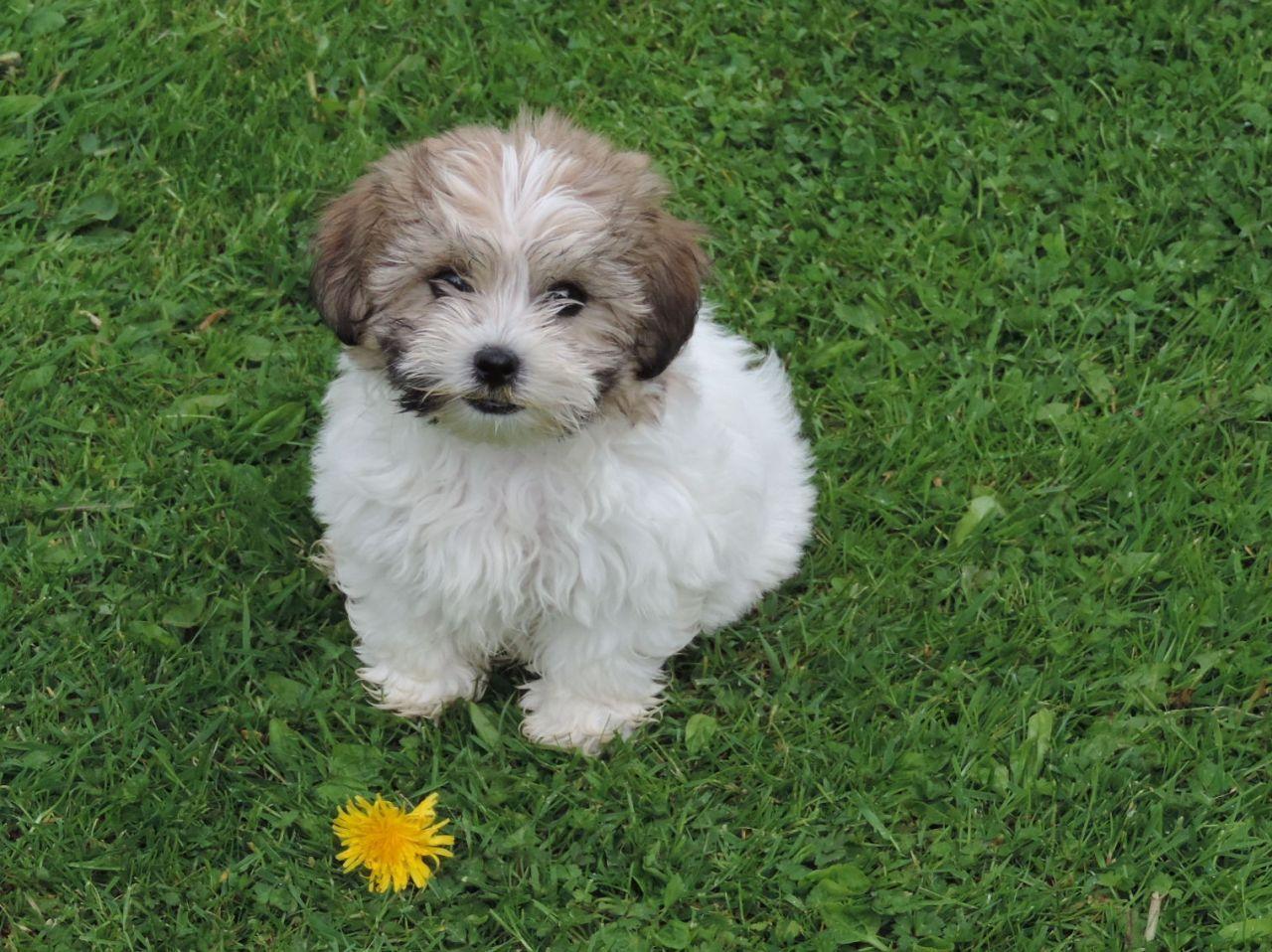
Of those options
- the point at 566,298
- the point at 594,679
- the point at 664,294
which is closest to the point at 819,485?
the point at 594,679

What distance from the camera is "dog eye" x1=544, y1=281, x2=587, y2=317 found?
332 centimetres

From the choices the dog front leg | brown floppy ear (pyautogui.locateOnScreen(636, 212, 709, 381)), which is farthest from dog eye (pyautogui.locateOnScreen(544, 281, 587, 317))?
the dog front leg

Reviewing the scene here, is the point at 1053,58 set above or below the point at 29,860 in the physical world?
above

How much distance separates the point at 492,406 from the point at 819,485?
1.74 meters

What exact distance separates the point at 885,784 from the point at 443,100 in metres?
3.03

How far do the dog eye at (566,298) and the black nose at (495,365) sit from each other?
0.54 ft

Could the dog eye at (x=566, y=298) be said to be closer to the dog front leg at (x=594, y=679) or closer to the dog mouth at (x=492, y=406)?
the dog mouth at (x=492, y=406)

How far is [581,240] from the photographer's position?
128 inches

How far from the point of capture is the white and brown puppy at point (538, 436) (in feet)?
10.8

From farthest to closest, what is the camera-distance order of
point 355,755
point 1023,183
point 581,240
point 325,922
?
point 1023,183, point 355,755, point 325,922, point 581,240

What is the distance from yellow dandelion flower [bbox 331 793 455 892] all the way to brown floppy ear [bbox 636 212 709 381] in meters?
1.32

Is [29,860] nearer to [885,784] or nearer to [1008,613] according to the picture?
[885,784]

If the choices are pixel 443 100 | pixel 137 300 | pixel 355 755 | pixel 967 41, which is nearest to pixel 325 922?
pixel 355 755

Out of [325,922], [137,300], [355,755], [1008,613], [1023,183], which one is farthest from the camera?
[1023,183]
